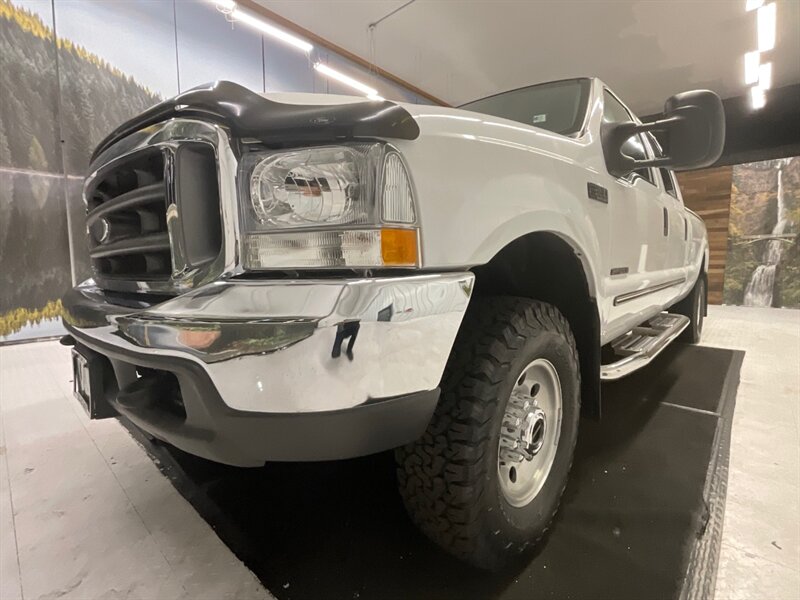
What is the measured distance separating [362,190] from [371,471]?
4.22 feet

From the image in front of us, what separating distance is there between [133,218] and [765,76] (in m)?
10.1

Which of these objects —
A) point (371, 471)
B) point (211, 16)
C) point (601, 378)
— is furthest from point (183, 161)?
point (211, 16)

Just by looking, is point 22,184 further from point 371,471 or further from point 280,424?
point 280,424

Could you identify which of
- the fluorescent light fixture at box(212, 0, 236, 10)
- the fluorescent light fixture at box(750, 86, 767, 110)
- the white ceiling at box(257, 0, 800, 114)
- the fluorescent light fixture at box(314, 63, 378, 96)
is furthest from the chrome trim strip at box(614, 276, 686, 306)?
the fluorescent light fixture at box(750, 86, 767, 110)

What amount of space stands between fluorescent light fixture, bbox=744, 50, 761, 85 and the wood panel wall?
4.91 ft

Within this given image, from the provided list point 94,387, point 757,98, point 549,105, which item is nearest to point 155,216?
point 94,387

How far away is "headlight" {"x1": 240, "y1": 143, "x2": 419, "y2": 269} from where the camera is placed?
79 cm

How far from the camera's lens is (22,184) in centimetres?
398

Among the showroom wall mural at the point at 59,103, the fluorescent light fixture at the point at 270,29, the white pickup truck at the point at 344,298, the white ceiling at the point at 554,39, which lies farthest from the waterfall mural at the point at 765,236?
the showroom wall mural at the point at 59,103

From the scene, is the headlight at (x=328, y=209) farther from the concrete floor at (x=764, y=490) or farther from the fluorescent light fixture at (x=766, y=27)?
the fluorescent light fixture at (x=766, y=27)

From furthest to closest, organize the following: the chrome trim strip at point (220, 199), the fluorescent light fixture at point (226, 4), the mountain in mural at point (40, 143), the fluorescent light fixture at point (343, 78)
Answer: the fluorescent light fixture at point (343, 78)
the fluorescent light fixture at point (226, 4)
the mountain in mural at point (40, 143)
the chrome trim strip at point (220, 199)

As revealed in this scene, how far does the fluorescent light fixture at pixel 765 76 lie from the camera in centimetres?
695

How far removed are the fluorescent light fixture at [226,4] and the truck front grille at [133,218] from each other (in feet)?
14.8

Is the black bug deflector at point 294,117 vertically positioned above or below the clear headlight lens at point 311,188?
above
